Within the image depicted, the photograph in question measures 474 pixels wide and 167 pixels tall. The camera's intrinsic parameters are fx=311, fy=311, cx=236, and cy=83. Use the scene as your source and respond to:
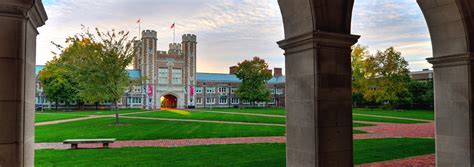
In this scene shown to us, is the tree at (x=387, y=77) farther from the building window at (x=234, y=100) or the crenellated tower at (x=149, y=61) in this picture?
the crenellated tower at (x=149, y=61)

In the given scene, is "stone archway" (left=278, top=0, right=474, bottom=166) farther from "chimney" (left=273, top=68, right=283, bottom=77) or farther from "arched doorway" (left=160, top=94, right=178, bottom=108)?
"chimney" (left=273, top=68, right=283, bottom=77)

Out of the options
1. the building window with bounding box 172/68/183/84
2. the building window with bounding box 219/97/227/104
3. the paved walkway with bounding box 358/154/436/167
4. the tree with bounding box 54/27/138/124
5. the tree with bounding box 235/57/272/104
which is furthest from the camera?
the building window with bounding box 219/97/227/104

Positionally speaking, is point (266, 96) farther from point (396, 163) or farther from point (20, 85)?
point (20, 85)

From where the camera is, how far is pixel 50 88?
4844cm

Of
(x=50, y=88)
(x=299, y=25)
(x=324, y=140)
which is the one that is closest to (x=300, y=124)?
(x=324, y=140)

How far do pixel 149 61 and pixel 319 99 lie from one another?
63.3m

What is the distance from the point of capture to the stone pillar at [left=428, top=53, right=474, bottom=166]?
17.9 ft

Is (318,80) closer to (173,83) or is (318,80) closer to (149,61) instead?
(149,61)

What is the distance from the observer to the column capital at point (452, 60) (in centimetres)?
546

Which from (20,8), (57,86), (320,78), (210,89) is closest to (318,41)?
(320,78)

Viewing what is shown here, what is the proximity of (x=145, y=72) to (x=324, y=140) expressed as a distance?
64295mm

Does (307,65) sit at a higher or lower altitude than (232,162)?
higher

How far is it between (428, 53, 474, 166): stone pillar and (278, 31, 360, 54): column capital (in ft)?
9.06

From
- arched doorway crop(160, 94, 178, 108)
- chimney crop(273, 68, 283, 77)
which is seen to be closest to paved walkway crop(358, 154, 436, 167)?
arched doorway crop(160, 94, 178, 108)
